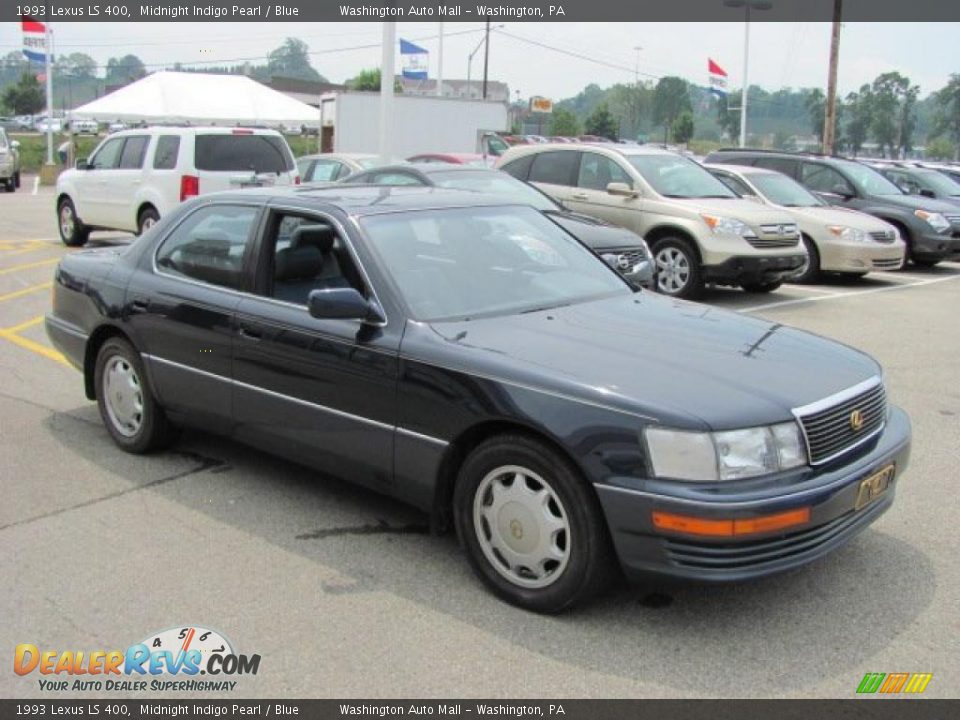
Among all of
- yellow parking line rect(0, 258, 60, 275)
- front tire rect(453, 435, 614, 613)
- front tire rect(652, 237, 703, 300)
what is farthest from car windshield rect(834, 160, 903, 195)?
front tire rect(453, 435, 614, 613)

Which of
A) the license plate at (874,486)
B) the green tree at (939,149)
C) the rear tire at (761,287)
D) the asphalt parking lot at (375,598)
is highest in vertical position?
the green tree at (939,149)

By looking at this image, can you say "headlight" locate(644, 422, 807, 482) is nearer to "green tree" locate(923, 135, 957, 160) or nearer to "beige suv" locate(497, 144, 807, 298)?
"beige suv" locate(497, 144, 807, 298)

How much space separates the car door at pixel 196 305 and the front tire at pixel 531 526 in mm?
1625

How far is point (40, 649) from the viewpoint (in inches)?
137

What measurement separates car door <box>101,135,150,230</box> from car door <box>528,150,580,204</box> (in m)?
5.70

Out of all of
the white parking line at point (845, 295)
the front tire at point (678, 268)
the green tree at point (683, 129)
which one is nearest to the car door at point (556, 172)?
the front tire at point (678, 268)

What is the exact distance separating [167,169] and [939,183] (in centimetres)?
1424

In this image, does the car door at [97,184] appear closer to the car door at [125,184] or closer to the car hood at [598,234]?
the car door at [125,184]

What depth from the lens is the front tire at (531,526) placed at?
355 centimetres

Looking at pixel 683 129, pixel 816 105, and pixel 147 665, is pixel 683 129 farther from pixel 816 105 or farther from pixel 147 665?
pixel 147 665

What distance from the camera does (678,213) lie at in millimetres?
11344

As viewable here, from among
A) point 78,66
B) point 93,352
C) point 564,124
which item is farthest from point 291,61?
point 93,352

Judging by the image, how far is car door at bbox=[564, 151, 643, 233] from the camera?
11711 mm
